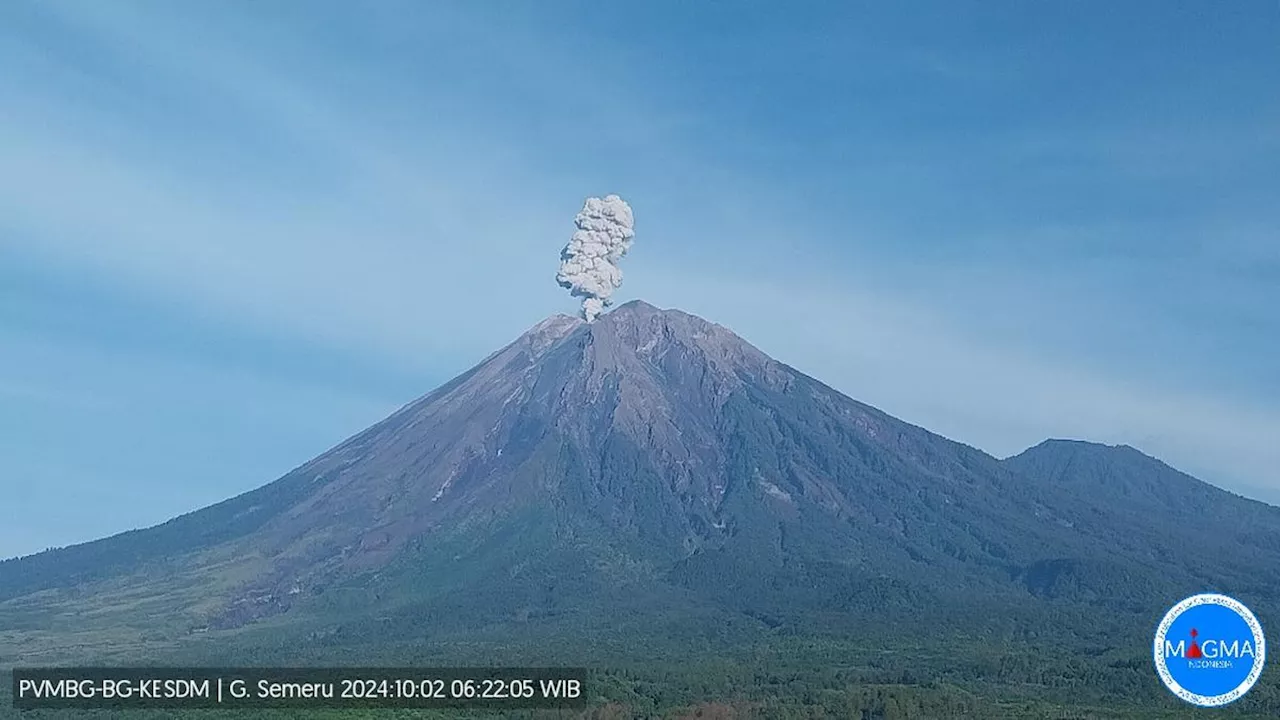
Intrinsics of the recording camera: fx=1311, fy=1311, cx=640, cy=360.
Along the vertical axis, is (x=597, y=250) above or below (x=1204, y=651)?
above

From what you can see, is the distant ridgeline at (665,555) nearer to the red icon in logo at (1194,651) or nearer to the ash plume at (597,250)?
the ash plume at (597,250)

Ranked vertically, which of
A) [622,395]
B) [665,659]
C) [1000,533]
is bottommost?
[665,659]

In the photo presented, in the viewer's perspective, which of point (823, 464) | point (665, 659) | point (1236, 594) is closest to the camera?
point (665, 659)

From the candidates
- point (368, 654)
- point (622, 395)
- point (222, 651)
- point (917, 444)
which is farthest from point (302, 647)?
point (917, 444)

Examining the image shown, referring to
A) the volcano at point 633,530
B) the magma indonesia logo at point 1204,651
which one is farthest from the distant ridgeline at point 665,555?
the magma indonesia logo at point 1204,651

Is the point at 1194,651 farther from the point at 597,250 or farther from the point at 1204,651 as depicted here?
the point at 597,250

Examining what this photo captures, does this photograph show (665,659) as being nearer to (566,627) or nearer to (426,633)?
(566,627)

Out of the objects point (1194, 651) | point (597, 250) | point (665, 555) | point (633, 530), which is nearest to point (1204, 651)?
point (1194, 651)
